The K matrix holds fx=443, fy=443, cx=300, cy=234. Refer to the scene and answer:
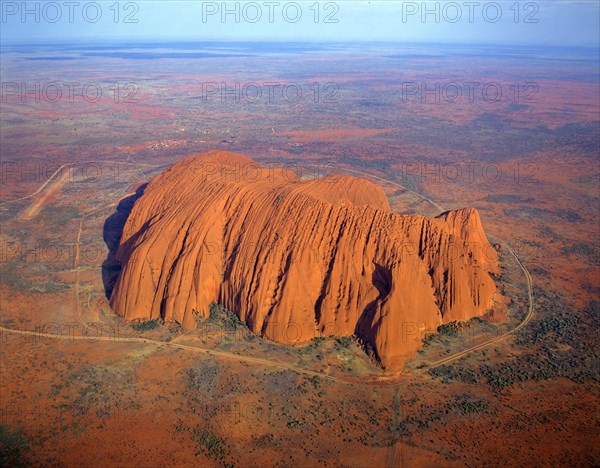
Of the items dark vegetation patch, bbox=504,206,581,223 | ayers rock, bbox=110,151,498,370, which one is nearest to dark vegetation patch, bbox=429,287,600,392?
ayers rock, bbox=110,151,498,370

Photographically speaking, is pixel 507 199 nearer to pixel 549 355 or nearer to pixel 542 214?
pixel 542 214

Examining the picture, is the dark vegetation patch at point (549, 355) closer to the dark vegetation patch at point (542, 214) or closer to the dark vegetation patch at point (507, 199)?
the dark vegetation patch at point (542, 214)

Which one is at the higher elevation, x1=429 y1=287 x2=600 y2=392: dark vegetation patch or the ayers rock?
the ayers rock

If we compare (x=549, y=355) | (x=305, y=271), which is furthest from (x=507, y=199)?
(x=305, y=271)

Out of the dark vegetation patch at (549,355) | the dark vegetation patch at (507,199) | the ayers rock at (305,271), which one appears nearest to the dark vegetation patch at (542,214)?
the dark vegetation patch at (507,199)

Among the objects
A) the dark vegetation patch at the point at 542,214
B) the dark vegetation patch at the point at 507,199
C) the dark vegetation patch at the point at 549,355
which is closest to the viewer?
the dark vegetation patch at the point at 549,355

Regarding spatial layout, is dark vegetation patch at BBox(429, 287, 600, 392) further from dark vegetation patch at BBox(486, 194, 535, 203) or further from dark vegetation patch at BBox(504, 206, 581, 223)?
dark vegetation patch at BBox(486, 194, 535, 203)

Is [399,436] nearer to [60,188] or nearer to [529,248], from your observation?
[529,248]

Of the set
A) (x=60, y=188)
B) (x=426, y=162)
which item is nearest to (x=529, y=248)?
(x=426, y=162)
